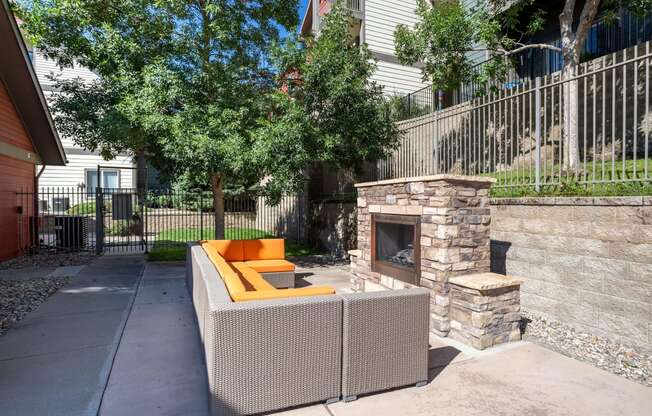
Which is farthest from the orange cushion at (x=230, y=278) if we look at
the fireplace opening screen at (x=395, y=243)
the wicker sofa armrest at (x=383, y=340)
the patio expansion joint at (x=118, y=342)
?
the fireplace opening screen at (x=395, y=243)

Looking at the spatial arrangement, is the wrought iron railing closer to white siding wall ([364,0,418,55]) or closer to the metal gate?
white siding wall ([364,0,418,55])

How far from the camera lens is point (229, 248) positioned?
711 centimetres

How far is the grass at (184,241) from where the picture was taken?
1040 centimetres

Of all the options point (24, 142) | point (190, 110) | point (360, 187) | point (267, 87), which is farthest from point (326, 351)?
point (24, 142)

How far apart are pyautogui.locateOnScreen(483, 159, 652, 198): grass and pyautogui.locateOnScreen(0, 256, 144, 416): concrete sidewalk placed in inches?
221

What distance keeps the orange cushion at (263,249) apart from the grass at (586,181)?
13.9 ft

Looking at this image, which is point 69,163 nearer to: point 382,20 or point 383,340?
point 382,20

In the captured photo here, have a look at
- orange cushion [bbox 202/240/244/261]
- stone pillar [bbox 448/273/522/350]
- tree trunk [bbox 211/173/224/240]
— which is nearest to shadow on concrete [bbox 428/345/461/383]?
stone pillar [bbox 448/273/522/350]

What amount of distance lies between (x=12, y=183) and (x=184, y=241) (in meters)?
5.64

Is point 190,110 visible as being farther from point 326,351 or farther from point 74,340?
point 326,351

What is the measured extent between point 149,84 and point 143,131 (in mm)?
1036

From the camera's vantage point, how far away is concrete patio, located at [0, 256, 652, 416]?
2.85 metres

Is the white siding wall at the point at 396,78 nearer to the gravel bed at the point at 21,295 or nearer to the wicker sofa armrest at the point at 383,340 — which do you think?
the gravel bed at the point at 21,295

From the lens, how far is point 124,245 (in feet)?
38.6
